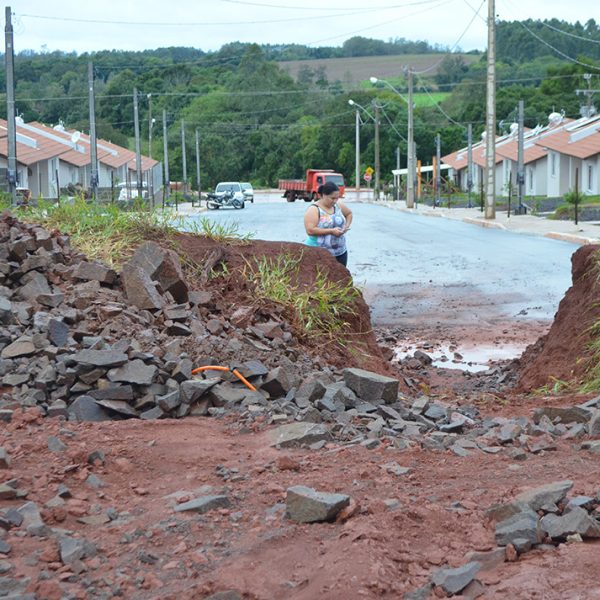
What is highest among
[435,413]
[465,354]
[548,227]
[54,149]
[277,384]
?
[54,149]

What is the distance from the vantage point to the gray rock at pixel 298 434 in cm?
611

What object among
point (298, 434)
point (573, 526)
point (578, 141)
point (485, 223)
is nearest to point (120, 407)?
point (298, 434)

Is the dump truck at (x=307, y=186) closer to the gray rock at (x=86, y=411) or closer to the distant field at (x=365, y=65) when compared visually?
the gray rock at (x=86, y=411)

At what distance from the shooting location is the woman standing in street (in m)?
11.7

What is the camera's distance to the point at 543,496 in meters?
4.64

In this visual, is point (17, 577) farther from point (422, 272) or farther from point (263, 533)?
point (422, 272)

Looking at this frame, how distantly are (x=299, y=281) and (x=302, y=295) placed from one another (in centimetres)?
72

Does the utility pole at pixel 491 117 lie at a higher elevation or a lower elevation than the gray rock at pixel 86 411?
higher

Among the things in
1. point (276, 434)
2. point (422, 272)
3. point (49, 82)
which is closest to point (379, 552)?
point (276, 434)

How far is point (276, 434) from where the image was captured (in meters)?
6.32

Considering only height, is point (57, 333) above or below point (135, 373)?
above

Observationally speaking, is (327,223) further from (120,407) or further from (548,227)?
(548,227)

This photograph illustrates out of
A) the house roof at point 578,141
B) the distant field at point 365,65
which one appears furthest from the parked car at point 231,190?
the distant field at point 365,65

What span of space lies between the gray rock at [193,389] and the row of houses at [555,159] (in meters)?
46.4
